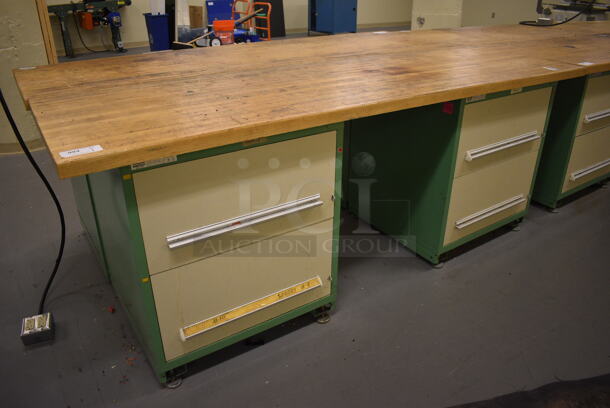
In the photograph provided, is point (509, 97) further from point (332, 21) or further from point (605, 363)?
point (332, 21)

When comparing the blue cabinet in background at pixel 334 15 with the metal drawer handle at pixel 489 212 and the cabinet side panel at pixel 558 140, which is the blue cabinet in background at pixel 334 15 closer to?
the cabinet side panel at pixel 558 140

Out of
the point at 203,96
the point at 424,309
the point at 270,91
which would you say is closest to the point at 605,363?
the point at 424,309

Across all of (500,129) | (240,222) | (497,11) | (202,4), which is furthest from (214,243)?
(497,11)

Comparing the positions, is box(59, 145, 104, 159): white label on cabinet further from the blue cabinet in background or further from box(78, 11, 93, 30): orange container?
the blue cabinet in background

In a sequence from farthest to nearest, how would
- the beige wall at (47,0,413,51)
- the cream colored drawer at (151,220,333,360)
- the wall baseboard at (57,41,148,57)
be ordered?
the beige wall at (47,0,413,51), the wall baseboard at (57,41,148,57), the cream colored drawer at (151,220,333,360)

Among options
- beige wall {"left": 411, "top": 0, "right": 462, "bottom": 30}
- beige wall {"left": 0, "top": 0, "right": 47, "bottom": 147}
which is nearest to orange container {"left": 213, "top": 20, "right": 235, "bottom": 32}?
beige wall {"left": 0, "top": 0, "right": 47, "bottom": 147}

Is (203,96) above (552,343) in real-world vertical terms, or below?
above

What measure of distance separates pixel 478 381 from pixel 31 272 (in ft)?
6.10

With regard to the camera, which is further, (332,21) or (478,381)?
(332,21)

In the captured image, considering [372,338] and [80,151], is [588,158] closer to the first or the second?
[372,338]

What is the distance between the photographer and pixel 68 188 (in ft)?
9.07

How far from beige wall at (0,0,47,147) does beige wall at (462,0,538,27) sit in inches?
269

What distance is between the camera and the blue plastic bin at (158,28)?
5.13 meters

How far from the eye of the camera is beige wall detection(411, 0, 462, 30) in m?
5.77
